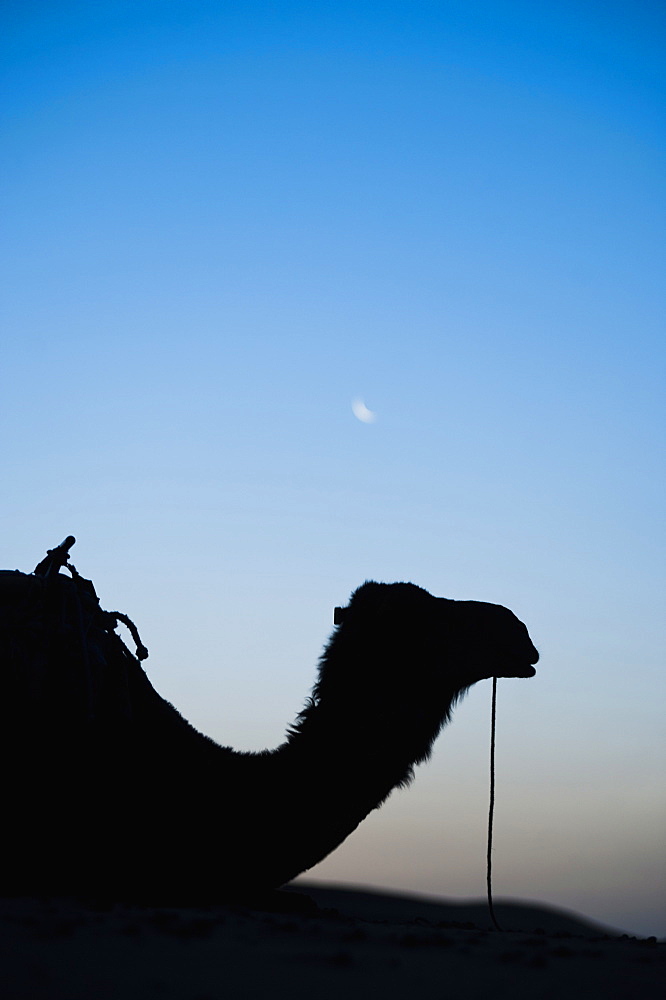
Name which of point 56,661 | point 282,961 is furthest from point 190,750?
point 282,961

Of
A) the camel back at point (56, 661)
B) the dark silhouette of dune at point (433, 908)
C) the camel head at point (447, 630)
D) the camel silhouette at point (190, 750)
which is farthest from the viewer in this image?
the dark silhouette of dune at point (433, 908)

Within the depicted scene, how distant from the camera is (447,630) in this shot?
24.7 feet

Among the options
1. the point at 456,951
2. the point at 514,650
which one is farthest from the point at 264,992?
the point at 514,650

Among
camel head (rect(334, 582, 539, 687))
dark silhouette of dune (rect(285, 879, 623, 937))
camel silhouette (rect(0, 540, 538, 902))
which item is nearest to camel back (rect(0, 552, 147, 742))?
camel silhouette (rect(0, 540, 538, 902))

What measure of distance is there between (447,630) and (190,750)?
1.92 metres

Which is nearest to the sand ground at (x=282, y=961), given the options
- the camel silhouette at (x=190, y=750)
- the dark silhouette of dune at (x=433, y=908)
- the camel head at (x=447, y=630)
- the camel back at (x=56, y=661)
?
the camel silhouette at (x=190, y=750)

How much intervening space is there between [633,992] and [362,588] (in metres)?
4.41

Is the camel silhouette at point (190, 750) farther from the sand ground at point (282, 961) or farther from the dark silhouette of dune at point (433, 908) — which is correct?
the dark silhouette of dune at point (433, 908)

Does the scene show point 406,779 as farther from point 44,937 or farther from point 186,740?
point 44,937

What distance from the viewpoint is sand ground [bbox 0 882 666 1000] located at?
3518mm

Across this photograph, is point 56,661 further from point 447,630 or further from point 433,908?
point 433,908

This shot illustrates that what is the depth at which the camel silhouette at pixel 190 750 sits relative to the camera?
639 centimetres

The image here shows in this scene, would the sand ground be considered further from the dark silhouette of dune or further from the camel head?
the dark silhouette of dune

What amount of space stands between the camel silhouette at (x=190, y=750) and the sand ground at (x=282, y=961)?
1212mm
